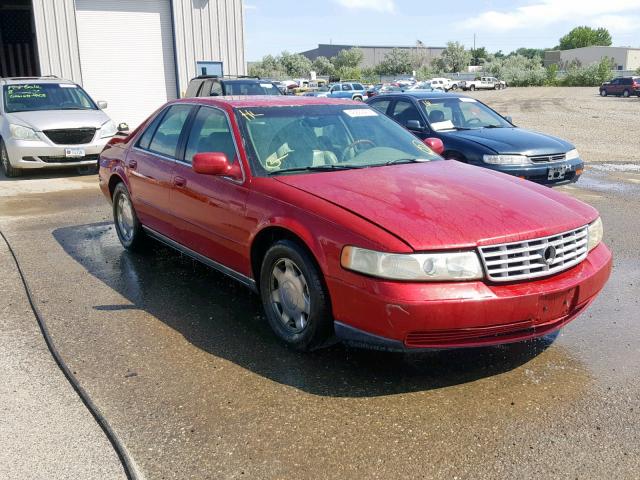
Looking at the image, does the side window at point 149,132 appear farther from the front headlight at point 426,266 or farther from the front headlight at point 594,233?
the front headlight at point 594,233

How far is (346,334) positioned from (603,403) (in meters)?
1.39

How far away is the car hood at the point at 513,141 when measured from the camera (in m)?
8.11

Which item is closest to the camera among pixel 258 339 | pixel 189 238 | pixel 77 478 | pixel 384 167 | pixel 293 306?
pixel 77 478

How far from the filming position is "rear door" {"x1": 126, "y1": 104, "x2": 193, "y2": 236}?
5191mm

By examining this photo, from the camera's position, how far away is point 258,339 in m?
4.11

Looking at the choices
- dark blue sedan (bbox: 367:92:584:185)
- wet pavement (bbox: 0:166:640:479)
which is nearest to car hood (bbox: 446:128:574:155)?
dark blue sedan (bbox: 367:92:584:185)

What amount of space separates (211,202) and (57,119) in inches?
308

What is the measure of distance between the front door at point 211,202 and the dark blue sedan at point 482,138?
4362 millimetres

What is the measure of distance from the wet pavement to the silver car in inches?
246

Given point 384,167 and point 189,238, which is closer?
point 384,167

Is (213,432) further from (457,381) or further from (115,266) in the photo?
(115,266)

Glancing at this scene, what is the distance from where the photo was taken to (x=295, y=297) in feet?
12.4

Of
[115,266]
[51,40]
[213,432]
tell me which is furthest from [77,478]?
[51,40]

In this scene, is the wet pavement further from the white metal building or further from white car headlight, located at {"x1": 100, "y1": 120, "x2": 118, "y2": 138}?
the white metal building
